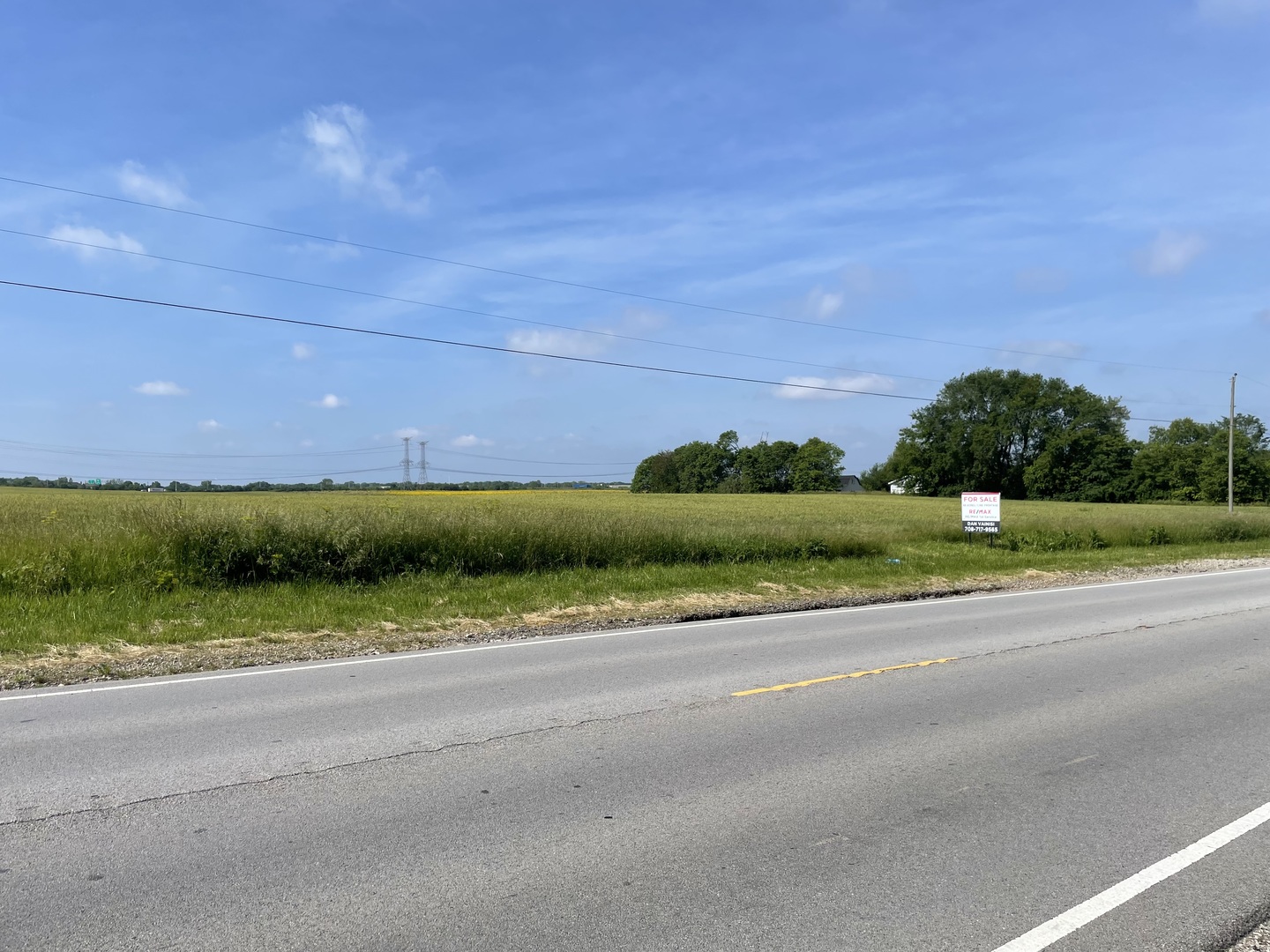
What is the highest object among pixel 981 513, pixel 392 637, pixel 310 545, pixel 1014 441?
pixel 1014 441

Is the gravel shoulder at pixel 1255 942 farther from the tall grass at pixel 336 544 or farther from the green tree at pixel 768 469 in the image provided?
the green tree at pixel 768 469

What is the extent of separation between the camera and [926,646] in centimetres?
1086

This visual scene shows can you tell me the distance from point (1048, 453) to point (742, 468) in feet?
183

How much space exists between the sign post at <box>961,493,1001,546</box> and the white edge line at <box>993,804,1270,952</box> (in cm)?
2331

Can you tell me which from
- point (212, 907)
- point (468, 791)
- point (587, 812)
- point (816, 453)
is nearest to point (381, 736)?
point (468, 791)

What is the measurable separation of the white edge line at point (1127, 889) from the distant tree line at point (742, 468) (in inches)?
4939

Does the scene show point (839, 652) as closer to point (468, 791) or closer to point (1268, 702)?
point (1268, 702)

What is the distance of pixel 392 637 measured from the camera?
38.7 feet

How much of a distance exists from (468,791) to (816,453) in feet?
441

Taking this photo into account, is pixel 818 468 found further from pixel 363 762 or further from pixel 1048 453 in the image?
pixel 363 762

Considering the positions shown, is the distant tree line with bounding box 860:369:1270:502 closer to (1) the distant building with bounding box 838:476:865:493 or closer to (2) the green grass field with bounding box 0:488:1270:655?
(1) the distant building with bounding box 838:476:865:493

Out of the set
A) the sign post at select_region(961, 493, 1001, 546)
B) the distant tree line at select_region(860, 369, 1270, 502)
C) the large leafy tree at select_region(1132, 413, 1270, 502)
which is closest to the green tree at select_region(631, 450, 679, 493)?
the distant tree line at select_region(860, 369, 1270, 502)

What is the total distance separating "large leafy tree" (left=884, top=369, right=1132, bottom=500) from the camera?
100 metres

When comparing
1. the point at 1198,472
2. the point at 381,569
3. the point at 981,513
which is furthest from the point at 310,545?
the point at 1198,472
